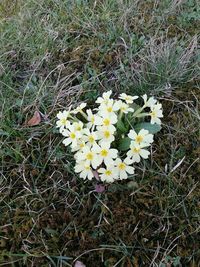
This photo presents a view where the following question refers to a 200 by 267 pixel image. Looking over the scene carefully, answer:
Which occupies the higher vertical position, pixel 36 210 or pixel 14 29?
pixel 14 29

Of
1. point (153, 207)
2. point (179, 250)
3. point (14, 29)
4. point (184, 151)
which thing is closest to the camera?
point (179, 250)

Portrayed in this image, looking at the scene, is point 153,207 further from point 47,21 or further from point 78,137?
point 47,21

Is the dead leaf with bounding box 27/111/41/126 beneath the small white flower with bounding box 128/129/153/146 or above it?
beneath

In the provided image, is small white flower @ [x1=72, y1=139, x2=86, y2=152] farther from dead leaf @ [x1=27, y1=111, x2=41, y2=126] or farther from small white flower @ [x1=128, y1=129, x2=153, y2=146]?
dead leaf @ [x1=27, y1=111, x2=41, y2=126]

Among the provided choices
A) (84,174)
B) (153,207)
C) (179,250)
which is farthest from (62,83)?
(179,250)

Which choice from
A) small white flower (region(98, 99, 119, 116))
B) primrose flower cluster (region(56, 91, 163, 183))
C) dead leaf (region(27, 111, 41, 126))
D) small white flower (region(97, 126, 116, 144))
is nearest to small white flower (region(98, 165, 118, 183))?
primrose flower cluster (region(56, 91, 163, 183))

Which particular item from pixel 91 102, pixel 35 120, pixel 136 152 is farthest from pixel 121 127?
pixel 35 120
